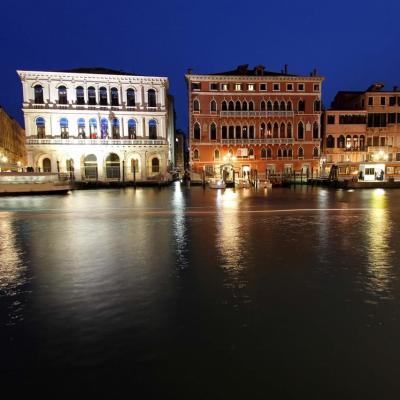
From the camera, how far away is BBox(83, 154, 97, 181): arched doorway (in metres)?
44.0

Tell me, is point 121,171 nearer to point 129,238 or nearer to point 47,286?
point 129,238

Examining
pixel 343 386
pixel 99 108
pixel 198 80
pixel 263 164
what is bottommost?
pixel 343 386

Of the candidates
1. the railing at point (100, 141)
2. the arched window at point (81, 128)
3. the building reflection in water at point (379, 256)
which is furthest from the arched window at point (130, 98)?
the building reflection in water at point (379, 256)

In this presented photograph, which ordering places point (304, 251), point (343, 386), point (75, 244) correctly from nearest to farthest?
point (343, 386) < point (304, 251) < point (75, 244)

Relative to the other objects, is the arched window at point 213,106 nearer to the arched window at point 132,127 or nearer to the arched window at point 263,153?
the arched window at point 263,153

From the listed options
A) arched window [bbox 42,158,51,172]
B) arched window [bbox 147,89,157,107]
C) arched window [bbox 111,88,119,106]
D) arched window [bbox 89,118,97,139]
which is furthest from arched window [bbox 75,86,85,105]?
arched window [bbox 42,158,51,172]

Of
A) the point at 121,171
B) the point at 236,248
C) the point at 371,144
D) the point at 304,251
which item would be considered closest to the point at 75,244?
the point at 236,248

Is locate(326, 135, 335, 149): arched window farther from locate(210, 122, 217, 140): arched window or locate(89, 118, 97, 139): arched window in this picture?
locate(89, 118, 97, 139): arched window

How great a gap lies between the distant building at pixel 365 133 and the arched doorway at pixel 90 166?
30854 mm

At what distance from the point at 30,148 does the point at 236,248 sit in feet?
134

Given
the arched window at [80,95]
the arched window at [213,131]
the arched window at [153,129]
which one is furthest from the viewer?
the arched window at [213,131]

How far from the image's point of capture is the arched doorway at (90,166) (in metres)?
44.0

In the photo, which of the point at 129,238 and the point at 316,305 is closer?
the point at 316,305

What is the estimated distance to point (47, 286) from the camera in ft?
18.1
